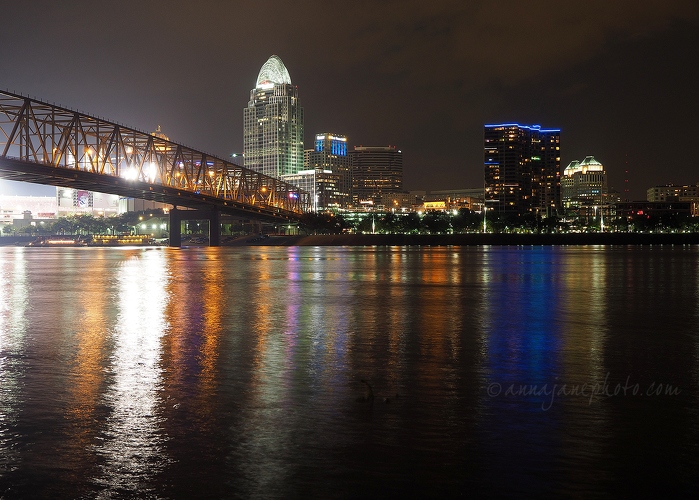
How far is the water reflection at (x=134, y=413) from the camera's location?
721 cm

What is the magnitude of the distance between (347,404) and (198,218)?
13477 centimetres

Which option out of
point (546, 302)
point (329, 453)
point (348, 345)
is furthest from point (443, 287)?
point (329, 453)

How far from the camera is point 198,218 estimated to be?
141 metres

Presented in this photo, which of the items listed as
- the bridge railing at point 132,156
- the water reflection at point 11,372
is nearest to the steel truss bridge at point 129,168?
the bridge railing at point 132,156

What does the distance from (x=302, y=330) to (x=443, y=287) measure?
15.6 metres

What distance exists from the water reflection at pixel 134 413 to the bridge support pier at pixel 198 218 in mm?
119347

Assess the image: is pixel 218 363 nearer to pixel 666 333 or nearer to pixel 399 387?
pixel 399 387

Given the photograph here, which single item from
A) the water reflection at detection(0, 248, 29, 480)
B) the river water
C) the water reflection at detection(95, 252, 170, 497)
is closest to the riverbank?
the water reflection at detection(0, 248, 29, 480)

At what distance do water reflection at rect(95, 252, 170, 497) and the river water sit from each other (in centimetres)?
3

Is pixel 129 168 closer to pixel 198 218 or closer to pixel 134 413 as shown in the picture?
pixel 198 218

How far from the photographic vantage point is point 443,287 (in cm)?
3231

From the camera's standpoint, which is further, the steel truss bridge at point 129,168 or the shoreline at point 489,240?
the shoreline at point 489,240

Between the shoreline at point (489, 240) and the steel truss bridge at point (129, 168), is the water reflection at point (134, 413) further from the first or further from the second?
the shoreline at point (489, 240)

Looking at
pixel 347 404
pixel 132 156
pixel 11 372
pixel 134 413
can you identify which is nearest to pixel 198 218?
pixel 132 156
